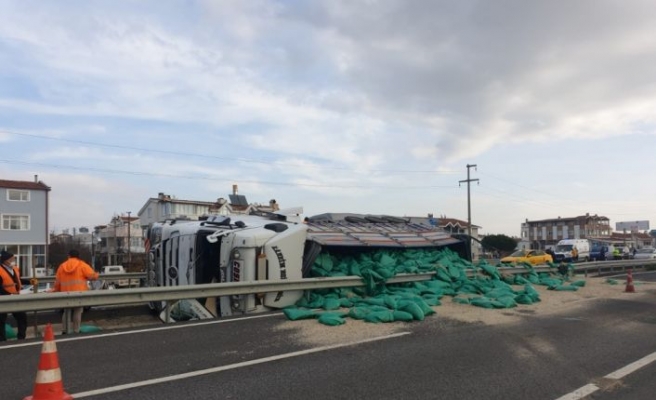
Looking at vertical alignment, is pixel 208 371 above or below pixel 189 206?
below

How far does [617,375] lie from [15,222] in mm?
58913

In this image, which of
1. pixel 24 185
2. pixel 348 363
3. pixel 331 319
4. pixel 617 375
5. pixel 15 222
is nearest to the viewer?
pixel 617 375

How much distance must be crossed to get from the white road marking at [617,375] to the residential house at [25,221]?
56.5m

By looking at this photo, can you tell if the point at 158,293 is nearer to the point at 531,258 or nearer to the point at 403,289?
the point at 403,289

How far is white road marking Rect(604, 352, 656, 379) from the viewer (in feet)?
18.7

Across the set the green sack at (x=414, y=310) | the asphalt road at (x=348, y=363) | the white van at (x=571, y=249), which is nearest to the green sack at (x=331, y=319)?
the asphalt road at (x=348, y=363)

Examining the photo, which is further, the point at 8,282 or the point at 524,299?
the point at 524,299

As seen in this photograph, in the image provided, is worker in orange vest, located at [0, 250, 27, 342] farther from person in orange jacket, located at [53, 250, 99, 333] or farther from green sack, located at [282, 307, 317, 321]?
green sack, located at [282, 307, 317, 321]

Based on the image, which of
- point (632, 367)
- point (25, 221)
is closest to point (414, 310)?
point (632, 367)

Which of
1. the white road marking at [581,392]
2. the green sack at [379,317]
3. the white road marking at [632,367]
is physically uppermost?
the green sack at [379,317]

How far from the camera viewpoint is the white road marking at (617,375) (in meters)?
4.97

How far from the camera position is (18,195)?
53438 millimetres

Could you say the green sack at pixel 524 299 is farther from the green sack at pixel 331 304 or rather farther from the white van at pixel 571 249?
the white van at pixel 571 249

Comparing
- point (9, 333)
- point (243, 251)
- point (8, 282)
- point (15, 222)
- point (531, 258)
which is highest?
point (15, 222)
